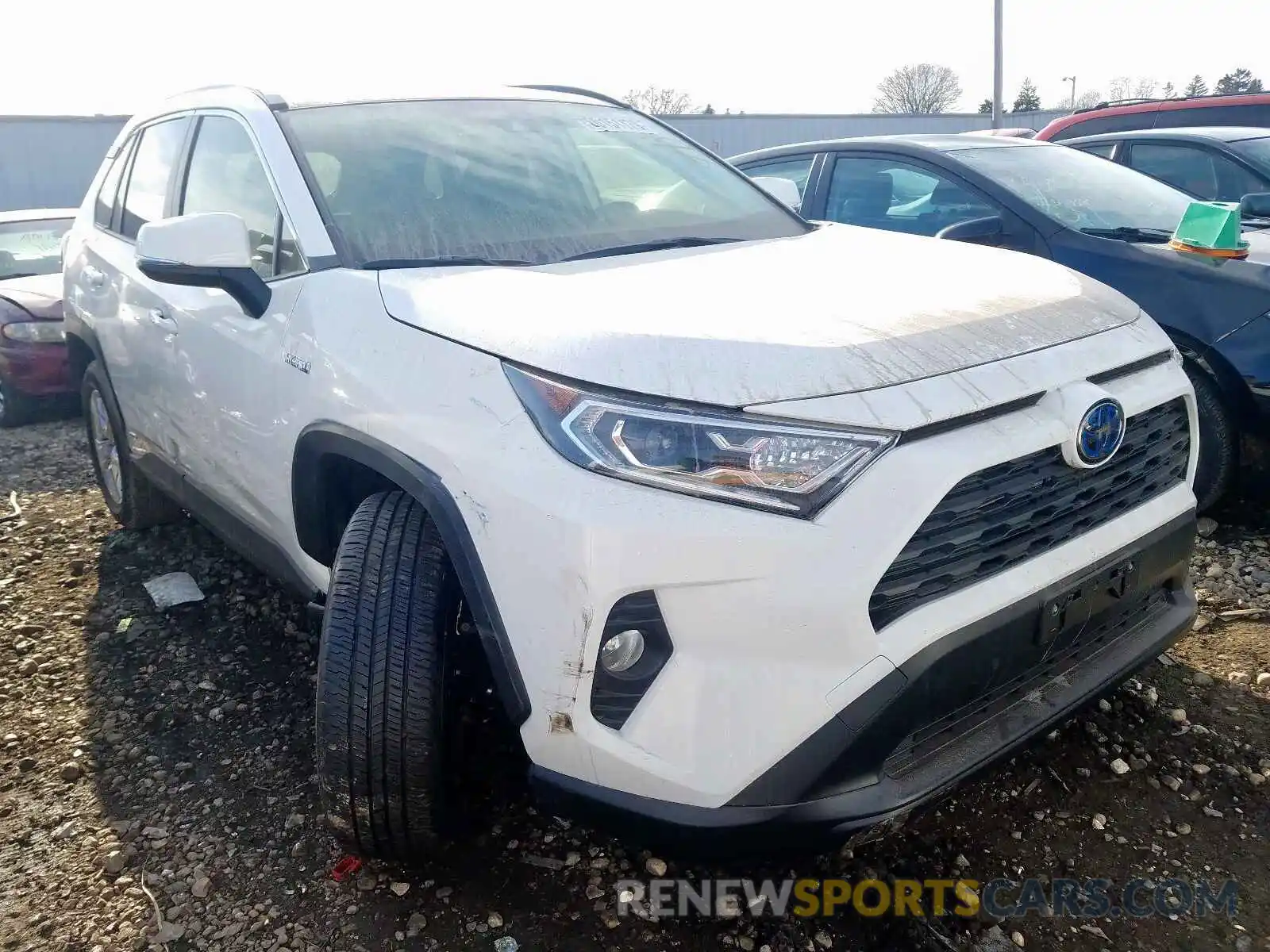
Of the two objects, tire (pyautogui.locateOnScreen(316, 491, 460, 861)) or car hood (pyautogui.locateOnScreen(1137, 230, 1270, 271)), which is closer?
tire (pyautogui.locateOnScreen(316, 491, 460, 861))

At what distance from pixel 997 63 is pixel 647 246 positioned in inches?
804

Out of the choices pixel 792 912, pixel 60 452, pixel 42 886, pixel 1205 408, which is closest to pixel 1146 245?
pixel 1205 408

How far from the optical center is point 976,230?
392 centimetres

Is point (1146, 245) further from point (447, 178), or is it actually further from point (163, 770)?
point (163, 770)

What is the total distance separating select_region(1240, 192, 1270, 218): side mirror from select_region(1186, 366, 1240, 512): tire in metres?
1.53

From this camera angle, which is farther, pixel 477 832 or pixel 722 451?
pixel 477 832

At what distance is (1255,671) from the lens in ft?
9.20

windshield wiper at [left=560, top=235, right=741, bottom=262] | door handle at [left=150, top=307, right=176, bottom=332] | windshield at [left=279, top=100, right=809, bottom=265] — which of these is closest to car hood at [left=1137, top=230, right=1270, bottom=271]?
windshield at [left=279, top=100, right=809, bottom=265]

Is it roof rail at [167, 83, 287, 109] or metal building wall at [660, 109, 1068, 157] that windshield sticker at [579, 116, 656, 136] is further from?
metal building wall at [660, 109, 1068, 157]

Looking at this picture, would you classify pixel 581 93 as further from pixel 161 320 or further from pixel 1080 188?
pixel 1080 188

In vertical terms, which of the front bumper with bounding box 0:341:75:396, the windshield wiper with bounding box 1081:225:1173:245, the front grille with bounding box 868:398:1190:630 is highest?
the windshield wiper with bounding box 1081:225:1173:245

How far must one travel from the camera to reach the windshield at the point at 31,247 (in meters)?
7.07

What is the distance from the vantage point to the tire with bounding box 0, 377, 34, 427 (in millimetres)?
6242

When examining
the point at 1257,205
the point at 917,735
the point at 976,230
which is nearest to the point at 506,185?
the point at 917,735
